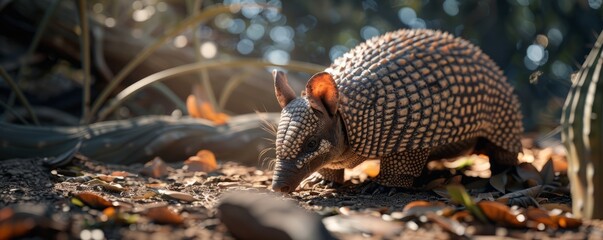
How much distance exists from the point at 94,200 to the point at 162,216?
502mm

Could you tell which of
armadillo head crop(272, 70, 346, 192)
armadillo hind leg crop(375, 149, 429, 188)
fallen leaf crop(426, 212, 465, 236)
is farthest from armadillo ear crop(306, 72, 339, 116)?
fallen leaf crop(426, 212, 465, 236)

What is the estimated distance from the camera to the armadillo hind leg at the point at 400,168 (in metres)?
3.85

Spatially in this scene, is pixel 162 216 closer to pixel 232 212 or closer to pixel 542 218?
pixel 232 212

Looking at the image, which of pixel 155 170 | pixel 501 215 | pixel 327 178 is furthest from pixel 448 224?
pixel 155 170

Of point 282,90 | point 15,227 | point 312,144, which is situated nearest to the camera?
point 15,227

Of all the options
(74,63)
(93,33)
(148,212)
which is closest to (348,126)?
(148,212)

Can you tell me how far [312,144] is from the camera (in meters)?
3.47

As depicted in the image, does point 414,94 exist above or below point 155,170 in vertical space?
above

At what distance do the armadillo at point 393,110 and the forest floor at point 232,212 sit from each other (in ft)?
0.81

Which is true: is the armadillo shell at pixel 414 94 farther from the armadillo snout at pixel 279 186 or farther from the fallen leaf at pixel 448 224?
the fallen leaf at pixel 448 224

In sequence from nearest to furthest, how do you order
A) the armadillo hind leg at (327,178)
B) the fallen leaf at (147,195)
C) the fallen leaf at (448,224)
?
the fallen leaf at (448,224)
the fallen leaf at (147,195)
the armadillo hind leg at (327,178)

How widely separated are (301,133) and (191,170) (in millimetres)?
1634

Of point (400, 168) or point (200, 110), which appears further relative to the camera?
point (200, 110)

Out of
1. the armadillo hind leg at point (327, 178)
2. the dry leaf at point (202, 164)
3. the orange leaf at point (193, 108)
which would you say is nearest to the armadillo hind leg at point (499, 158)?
the armadillo hind leg at point (327, 178)
